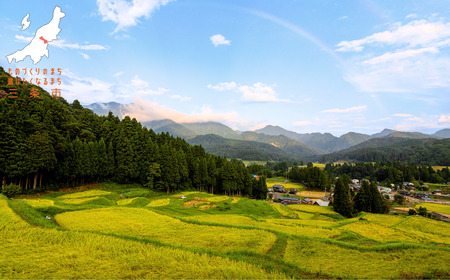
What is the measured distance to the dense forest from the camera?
29062mm

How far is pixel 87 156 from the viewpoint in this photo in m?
37.6

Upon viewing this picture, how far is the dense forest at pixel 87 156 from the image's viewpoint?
1144 inches

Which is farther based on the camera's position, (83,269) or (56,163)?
(56,163)

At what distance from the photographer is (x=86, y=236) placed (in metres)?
11.8

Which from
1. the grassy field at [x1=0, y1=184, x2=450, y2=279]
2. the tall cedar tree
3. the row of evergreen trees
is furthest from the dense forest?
the row of evergreen trees

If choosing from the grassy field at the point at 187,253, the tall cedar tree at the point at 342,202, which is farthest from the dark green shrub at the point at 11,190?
the tall cedar tree at the point at 342,202

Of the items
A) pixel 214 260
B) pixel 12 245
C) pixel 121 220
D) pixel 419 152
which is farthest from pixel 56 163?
pixel 419 152

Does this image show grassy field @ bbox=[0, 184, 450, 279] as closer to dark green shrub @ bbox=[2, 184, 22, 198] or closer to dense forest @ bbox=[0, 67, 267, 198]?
dark green shrub @ bbox=[2, 184, 22, 198]

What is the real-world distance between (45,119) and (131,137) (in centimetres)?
1671

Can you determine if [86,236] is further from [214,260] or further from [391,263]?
[391,263]

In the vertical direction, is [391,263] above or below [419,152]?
below

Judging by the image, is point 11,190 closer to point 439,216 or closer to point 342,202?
point 342,202

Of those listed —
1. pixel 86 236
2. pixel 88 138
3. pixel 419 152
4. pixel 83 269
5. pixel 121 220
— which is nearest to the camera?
pixel 83 269

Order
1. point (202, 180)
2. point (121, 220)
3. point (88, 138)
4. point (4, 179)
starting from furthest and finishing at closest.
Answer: point (202, 180), point (88, 138), point (4, 179), point (121, 220)
